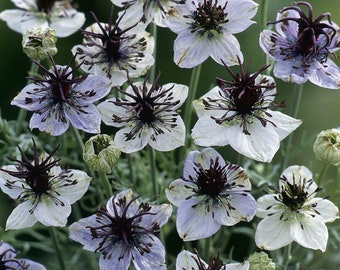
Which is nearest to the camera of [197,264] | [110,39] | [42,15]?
[197,264]

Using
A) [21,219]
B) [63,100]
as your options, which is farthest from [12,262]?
[63,100]

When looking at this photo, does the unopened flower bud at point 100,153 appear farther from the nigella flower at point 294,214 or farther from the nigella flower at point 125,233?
the nigella flower at point 294,214

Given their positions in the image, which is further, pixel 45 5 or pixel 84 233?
pixel 45 5

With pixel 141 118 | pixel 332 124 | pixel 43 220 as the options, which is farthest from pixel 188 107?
pixel 332 124

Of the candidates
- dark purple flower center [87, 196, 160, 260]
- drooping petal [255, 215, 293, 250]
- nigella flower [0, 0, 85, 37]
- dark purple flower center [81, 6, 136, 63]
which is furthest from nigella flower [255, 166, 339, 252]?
nigella flower [0, 0, 85, 37]

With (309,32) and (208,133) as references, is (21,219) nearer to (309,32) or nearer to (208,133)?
(208,133)

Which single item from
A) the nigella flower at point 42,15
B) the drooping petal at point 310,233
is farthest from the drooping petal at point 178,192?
the nigella flower at point 42,15

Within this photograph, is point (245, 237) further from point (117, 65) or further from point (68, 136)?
point (117, 65)
